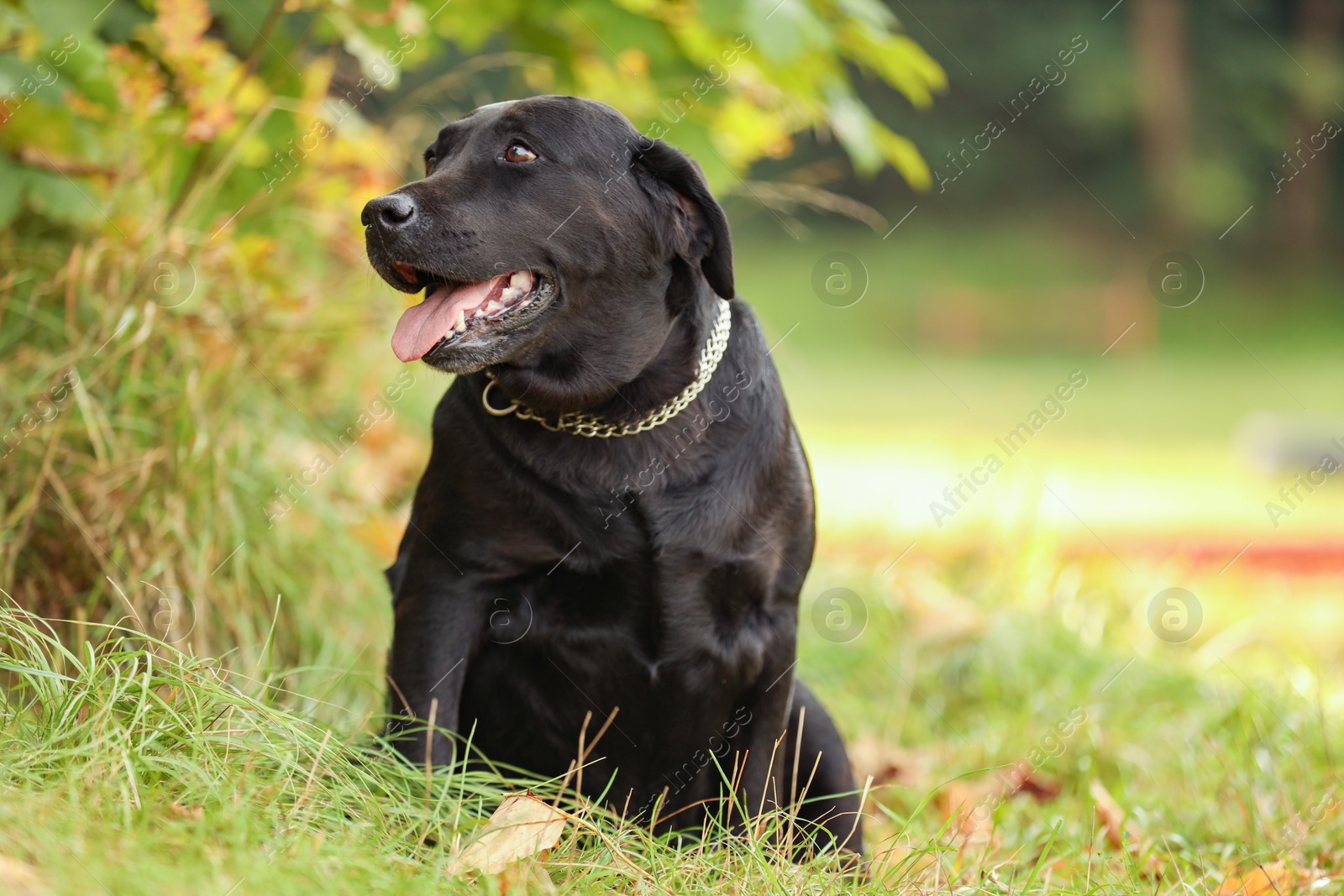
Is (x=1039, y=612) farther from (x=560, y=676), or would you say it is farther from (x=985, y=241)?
(x=985, y=241)

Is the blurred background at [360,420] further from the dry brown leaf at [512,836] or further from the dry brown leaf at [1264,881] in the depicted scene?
the dry brown leaf at [512,836]

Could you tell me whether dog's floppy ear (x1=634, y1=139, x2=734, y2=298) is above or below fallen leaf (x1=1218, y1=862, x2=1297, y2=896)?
above

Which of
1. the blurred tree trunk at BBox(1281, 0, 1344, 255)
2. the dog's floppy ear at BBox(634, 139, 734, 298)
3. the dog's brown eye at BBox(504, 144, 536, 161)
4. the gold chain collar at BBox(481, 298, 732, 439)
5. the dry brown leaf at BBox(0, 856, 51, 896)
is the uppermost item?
the dog's brown eye at BBox(504, 144, 536, 161)

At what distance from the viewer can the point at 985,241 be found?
21562 millimetres

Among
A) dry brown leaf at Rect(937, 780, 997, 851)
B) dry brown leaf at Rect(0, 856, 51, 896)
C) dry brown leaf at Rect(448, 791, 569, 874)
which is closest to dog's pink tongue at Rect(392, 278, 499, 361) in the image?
dry brown leaf at Rect(448, 791, 569, 874)

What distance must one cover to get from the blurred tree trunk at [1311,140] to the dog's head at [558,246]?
20724 millimetres

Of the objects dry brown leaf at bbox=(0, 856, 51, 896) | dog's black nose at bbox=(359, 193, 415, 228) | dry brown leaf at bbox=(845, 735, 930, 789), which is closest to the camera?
dry brown leaf at bbox=(0, 856, 51, 896)

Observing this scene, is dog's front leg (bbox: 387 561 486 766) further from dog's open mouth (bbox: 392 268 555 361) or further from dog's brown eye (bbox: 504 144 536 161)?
dog's brown eye (bbox: 504 144 536 161)

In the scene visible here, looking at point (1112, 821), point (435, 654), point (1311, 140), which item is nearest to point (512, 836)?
point (435, 654)

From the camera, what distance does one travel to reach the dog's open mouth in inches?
86.8

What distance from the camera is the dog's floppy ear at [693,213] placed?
7.64 feet

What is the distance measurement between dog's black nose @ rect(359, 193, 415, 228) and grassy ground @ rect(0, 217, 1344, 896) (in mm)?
804

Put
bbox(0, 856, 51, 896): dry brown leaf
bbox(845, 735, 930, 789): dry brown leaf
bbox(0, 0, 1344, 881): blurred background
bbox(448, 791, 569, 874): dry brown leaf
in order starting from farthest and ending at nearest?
bbox(845, 735, 930, 789): dry brown leaf
bbox(0, 0, 1344, 881): blurred background
bbox(448, 791, 569, 874): dry brown leaf
bbox(0, 856, 51, 896): dry brown leaf

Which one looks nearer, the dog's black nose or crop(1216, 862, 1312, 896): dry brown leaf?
the dog's black nose
